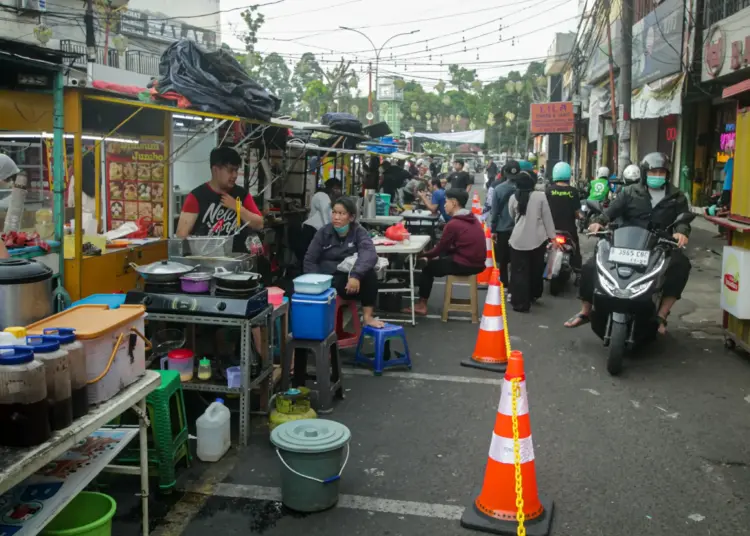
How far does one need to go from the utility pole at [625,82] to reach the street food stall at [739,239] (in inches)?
248

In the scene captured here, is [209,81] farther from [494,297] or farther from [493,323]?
[493,323]

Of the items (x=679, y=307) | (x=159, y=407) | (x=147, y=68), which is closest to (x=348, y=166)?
(x=679, y=307)

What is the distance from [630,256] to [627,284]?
303mm

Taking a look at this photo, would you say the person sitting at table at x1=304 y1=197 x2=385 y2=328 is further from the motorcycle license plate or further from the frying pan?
the motorcycle license plate

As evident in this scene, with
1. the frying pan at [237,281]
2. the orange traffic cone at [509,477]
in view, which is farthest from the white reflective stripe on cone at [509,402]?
the frying pan at [237,281]

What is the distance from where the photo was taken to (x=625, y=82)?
1365 centimetres

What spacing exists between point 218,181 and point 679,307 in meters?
6.40

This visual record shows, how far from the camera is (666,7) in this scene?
16609mm

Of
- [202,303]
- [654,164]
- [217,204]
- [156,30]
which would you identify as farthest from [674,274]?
[156,30]

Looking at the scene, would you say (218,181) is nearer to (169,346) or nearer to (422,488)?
(169,346)

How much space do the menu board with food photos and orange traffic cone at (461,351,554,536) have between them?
5228mm

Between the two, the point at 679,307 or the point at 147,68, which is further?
the point at 147,68

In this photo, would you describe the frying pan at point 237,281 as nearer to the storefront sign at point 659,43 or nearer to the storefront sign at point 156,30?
the storefront sign at point 659,43

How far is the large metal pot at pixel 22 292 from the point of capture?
11.5 feet
